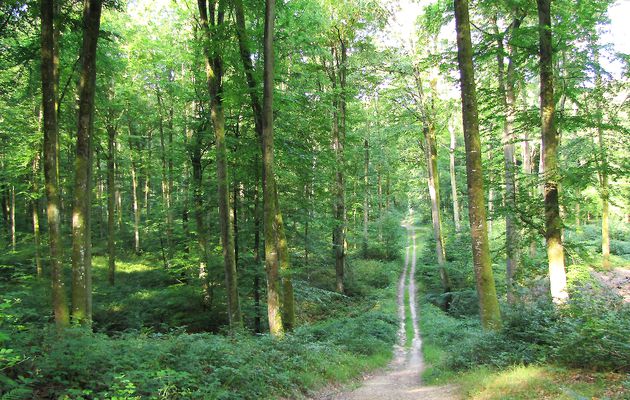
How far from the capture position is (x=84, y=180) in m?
9.38

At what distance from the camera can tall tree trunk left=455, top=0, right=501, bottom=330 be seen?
8133mm

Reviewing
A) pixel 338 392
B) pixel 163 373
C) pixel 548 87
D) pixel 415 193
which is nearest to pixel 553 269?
pixel 548 87

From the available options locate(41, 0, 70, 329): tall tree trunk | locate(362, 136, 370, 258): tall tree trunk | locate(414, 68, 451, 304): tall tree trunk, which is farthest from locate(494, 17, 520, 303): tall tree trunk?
locate(362, 136, 370, 258): tall tree trunk

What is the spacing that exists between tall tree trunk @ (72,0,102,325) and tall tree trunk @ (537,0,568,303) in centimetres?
1090

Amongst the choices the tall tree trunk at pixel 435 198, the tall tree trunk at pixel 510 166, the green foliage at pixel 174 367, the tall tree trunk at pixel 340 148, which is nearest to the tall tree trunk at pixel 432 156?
the tall tree trunk at pixel 435 198

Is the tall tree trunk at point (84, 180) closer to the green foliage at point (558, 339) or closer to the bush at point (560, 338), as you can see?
the green foliage at point (558, 339)

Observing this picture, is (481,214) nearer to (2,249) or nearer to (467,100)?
(467,100)

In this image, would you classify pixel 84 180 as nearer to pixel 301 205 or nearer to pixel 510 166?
pixel 301 205

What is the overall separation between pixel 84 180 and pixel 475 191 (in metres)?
9.18

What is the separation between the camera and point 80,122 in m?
9.26

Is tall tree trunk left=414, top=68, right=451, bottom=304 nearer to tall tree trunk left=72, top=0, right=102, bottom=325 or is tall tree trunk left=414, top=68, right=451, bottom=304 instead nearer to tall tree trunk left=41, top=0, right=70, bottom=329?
tall tree trunk left=72, top=0, right=102, bottom=325

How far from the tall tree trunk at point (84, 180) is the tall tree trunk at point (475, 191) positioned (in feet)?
27.6

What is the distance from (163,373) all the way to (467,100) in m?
7.59

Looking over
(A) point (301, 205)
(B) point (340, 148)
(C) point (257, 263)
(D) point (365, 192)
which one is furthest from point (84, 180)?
(D) point (365, 192)
